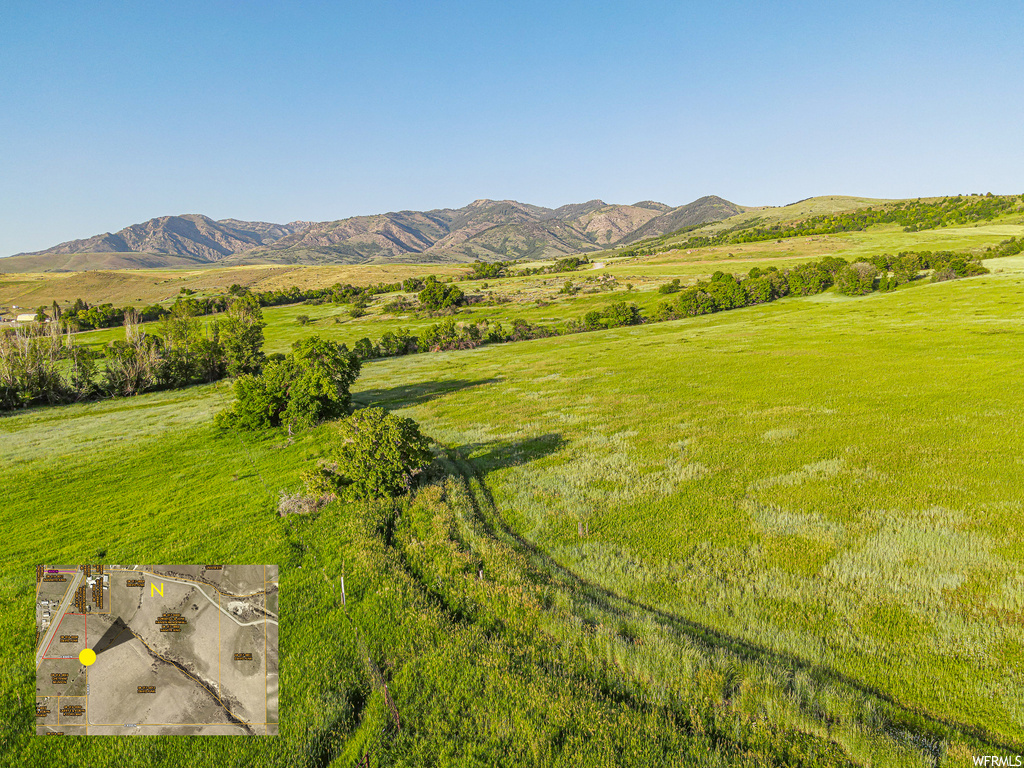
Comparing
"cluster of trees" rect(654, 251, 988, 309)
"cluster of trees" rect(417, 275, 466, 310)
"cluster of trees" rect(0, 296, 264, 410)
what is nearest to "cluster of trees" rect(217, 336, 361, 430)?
"cluster of trees" rect(0, 296, 264, 410)

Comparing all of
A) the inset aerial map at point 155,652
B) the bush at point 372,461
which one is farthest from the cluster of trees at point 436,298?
the inset aerial map at point 155,652

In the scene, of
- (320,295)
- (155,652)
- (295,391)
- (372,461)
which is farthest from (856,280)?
(320,295)

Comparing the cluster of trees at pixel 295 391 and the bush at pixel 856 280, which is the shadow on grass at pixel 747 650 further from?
the bush at pixel 856 280

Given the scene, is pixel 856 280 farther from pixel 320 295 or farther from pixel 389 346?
pixel 320 295

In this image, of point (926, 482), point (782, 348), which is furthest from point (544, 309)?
point (926, 482)

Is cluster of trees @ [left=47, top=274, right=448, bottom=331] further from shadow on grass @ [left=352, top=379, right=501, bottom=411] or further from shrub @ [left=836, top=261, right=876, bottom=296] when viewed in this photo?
shrub @ [left=836, top=261, right=876, bottom=296]

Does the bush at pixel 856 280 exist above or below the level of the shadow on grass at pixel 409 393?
above

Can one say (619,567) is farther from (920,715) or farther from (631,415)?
(631,415)
